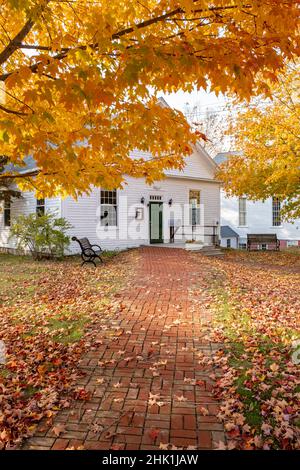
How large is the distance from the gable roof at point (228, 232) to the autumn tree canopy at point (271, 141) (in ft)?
39.7

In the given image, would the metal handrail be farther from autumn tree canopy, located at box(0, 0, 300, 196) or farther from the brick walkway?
autumn tree canopy, located at box(0, 0, 300, 196)

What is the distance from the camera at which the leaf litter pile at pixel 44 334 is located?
3.94 m

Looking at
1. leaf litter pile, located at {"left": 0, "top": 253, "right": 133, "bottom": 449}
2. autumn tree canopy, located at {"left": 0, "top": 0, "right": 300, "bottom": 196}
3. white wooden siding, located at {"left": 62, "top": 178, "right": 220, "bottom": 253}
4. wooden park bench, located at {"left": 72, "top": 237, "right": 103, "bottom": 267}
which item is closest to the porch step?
white wooden siding, located at {"left": 62, "top": 178, "right": 220, "bottom": 253}

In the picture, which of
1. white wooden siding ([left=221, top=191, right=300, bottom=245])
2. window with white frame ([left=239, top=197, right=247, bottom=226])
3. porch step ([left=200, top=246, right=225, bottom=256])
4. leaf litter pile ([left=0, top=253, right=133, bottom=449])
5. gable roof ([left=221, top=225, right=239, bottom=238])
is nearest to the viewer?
leaf litter pile ([left=0, top=253, right=133, bottom=449])

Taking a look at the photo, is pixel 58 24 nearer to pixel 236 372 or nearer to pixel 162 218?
pixel 236 372

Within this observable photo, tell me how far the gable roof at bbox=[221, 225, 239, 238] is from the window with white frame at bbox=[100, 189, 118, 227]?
1326 cm

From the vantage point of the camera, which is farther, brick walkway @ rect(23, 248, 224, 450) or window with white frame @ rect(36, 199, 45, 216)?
window with white frame @ rect(36, 199, 45, 216)

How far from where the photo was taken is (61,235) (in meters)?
16.1

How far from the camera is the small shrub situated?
1619 centimetres

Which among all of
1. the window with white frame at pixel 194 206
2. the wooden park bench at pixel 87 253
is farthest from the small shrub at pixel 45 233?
the window with white frame at pixel 194 206

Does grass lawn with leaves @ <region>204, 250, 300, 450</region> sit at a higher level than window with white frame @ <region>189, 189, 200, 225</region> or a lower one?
lower

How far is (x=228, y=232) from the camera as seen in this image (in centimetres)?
3030

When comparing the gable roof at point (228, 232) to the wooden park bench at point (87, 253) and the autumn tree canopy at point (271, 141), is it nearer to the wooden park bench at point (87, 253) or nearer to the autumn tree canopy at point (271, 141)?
the autumn tree canopy at point (271, 141)

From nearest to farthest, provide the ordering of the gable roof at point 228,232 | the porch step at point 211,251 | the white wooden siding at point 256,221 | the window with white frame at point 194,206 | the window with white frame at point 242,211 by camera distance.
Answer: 1. the porch step at point 211,251
2. the window with white frame at point 194,206
3. the white wooden siding at point 256,221
4. the gable roof at point 228,232
5. the window with white frame at point 242,211
